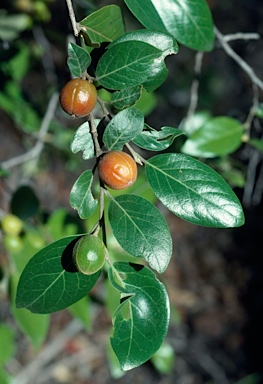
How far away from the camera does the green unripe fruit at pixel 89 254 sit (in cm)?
74

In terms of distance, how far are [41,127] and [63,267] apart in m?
0.86

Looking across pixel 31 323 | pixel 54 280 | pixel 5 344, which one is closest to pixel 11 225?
pixel 31 323

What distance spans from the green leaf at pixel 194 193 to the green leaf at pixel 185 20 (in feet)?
0.81

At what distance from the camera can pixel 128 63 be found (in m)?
0.79

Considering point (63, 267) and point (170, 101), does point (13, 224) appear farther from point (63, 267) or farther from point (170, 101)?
point (170, 101)

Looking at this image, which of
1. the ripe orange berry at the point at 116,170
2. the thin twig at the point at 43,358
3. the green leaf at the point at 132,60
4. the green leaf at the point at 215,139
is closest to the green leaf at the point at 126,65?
the green leaf at the point at 132,60

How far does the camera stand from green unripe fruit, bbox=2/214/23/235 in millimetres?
1313

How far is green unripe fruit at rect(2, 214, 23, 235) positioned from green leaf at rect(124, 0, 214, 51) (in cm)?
60

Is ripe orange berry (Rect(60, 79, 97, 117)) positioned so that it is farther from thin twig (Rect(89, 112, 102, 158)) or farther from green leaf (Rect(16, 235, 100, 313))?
green leaf (Rect(16, 235, 100, 313))

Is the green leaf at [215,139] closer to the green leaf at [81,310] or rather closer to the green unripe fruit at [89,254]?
the green leaf at [81,310]

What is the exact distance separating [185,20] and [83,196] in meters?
0.40

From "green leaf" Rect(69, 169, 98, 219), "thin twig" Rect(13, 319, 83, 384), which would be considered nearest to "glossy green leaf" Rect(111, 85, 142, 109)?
"green leaf" Rect(69, 169, 98, 219)

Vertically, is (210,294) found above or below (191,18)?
below

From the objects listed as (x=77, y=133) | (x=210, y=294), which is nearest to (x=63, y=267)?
(x=77, y=133)
